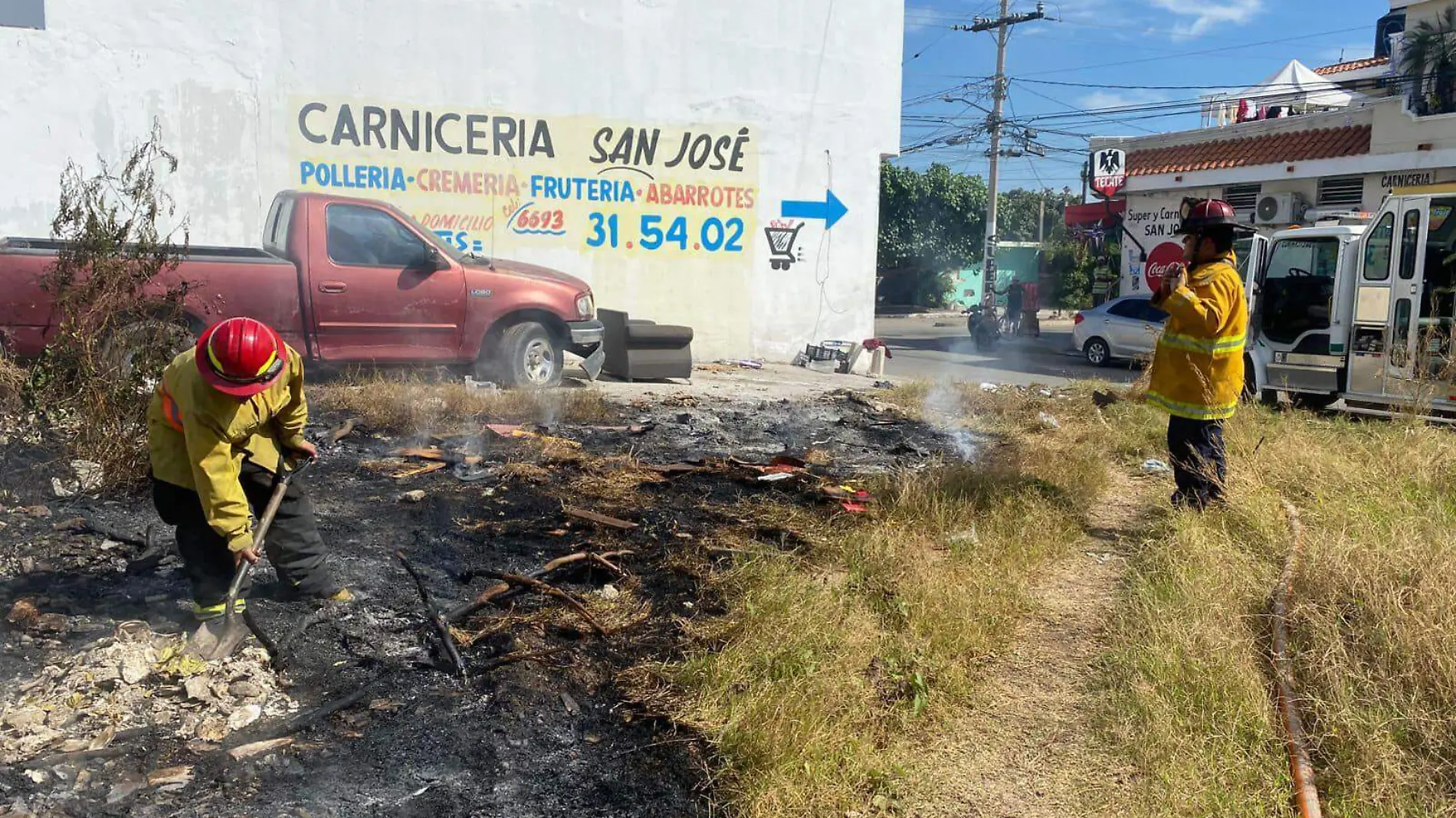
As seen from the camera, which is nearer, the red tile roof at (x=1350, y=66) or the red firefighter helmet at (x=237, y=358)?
the red firefighter helmet at (x=237, y=358)

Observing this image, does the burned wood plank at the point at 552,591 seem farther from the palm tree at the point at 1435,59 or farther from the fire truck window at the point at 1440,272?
the palm tree at the point at 1435,59

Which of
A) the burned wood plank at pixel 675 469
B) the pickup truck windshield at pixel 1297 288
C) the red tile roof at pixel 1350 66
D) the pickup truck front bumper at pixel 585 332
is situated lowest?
the burned wood plank at pixel 675 469

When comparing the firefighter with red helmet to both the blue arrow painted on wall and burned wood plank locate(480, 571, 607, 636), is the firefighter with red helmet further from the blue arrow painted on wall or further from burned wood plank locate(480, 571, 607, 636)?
the blue arrow painted on wall

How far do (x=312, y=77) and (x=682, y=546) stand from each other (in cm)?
952

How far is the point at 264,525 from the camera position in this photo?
3896mm

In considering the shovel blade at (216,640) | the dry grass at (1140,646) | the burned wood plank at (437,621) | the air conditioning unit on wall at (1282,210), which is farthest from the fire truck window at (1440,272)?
the air conditioning unit on wall at (1282,210)

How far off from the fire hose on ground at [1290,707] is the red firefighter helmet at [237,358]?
358cm

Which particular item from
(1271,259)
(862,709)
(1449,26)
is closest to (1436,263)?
(1271,259)

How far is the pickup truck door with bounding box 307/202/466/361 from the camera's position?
9.80m

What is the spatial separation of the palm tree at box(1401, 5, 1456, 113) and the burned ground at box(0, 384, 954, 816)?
68.3ft

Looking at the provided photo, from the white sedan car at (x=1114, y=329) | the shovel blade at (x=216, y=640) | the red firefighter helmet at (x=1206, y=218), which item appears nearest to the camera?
the shovel blade at (x=216, y=640)

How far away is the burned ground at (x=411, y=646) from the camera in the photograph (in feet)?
9.87

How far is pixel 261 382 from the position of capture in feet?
11.7

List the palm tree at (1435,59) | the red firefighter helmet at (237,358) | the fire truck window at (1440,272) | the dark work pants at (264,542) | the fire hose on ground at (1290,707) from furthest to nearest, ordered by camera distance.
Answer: the palm tree at (1435,59) < the fire truck window at (1440,272) < the dark work pants at (264,542) < the red firefighter helmet at (237,358) < the fire hose on ground at (1290,707)
